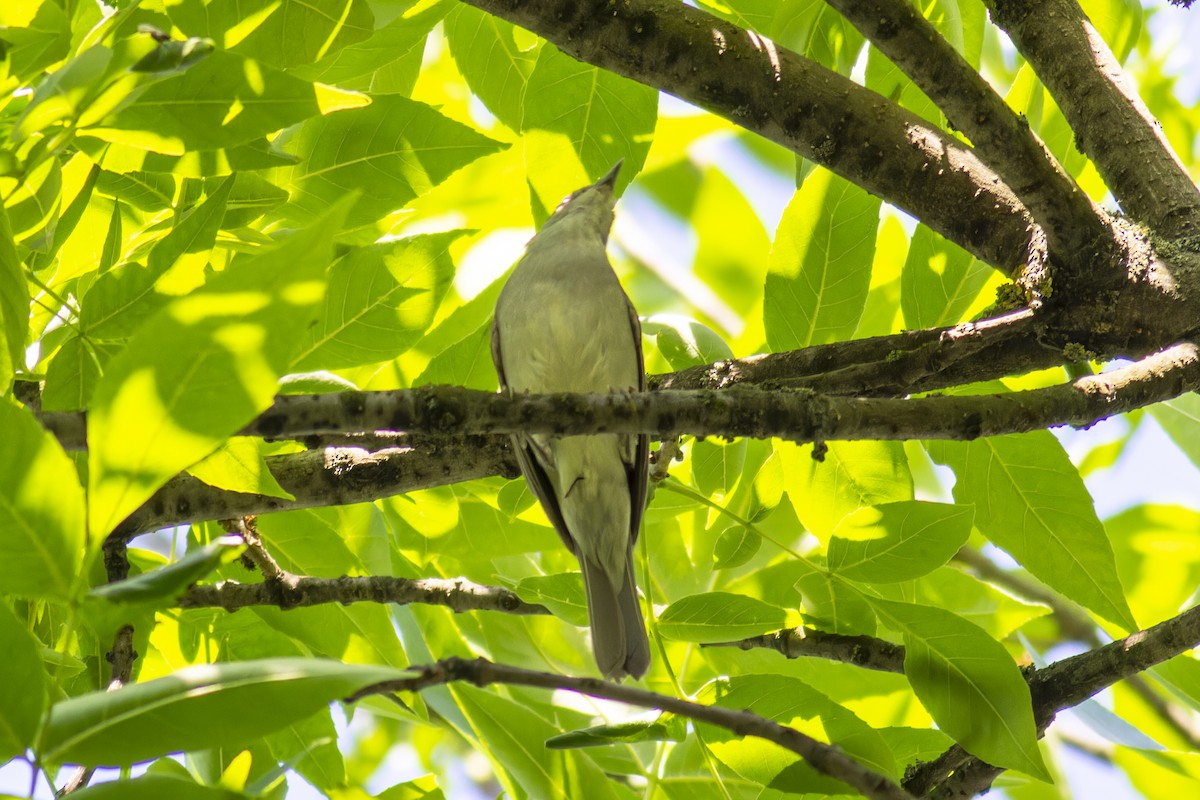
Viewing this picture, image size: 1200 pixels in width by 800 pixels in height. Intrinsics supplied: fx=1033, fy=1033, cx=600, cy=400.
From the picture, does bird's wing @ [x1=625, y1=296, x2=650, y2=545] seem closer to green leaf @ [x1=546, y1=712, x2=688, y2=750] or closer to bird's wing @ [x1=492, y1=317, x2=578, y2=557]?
bird's wing @ [x1=492, y1=317, x2=578, y2=557]

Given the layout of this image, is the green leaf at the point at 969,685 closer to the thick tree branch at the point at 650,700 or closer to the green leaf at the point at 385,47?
the thick tree branch at the point at 650,700

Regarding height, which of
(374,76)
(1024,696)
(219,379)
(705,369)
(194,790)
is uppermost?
(374,76)

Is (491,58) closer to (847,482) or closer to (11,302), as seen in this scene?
(847,482)

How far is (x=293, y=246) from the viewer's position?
3.30ft

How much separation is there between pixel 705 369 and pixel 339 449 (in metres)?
0.85

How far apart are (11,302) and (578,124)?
1.36 metres

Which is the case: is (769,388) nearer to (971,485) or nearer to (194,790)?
(971,485)

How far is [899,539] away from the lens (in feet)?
6.78

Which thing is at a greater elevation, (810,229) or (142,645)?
(810,229)

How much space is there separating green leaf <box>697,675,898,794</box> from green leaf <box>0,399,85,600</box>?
124cm

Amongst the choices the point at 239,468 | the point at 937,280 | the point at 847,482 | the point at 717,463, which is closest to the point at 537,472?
the point at 717,463

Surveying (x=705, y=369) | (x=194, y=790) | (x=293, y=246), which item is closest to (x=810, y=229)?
(x=705, y=369)

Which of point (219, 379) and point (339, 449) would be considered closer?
point (219, 379)

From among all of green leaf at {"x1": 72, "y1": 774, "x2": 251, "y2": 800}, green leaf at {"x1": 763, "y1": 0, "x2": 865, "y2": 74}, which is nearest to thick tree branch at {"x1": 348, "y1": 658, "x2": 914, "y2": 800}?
green leaf at {"x1": 72, "y1": 774, "x2": 251, "y2": 800}
